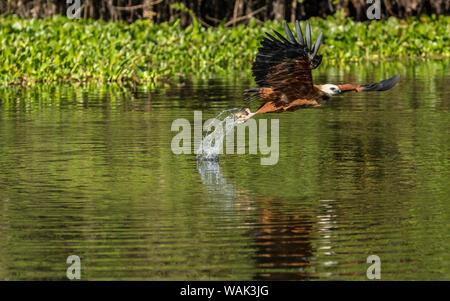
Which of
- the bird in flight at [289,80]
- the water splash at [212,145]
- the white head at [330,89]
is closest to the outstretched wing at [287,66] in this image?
the bird in flight at [289,80]

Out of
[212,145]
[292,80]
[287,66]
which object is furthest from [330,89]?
[212,145]

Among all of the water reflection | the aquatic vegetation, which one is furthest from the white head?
the aquatic vegetation

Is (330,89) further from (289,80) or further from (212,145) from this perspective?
(212,145)

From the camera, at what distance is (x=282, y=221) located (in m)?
9.99

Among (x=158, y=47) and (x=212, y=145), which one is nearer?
(x=212, y=145)

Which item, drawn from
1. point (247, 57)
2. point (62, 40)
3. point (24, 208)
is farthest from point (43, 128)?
point (247, 57)

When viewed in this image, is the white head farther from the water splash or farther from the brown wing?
the water splash

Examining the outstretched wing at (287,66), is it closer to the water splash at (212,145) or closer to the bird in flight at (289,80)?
the bird in flight at (289,80)

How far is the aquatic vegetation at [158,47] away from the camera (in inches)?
1069

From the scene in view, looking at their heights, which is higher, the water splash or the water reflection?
the water splash

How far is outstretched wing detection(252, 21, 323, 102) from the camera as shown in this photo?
11.9 metres

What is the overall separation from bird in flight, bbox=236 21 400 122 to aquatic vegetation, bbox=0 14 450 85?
14.2m

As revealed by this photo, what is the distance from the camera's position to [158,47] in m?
31.6

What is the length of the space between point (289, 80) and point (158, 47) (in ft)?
64.1
